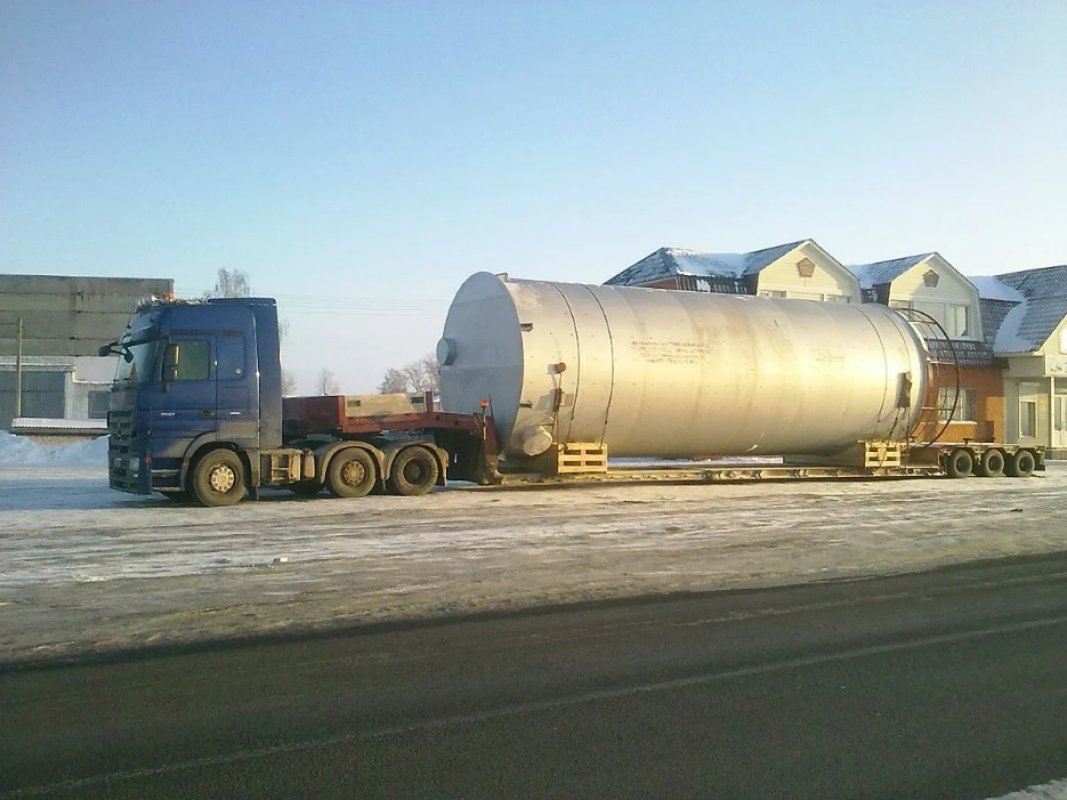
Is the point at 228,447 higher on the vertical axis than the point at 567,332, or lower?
lower

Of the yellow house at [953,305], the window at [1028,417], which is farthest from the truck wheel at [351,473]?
the window at [1028,417]

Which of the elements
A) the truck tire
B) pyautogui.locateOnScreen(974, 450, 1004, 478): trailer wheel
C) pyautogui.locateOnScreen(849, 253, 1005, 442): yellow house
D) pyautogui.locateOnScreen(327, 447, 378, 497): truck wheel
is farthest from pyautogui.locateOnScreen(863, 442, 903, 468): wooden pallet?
pyautogui.locateOnScreen(849, 253, 1005, 442): yellow house

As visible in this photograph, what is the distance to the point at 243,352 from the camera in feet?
54.3

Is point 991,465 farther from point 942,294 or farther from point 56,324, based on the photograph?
point 56,324

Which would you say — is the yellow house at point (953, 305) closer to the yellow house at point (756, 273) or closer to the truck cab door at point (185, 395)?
the yellow house at point (756, 273)

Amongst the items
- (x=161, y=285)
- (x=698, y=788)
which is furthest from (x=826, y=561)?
(x=161, y=285)

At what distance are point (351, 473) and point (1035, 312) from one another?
113 feet

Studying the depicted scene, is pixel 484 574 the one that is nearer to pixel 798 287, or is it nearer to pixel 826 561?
pixel 826 561

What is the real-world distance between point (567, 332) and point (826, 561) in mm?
8284

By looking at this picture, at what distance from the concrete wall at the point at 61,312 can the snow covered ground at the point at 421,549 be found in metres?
32.1

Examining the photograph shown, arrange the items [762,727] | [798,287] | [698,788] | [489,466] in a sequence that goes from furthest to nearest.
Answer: [798,287] < [489,466] < [762,727] < [698,788]

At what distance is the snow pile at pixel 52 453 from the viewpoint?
2873cm

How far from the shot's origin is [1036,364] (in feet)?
130

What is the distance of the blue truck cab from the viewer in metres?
16.0
